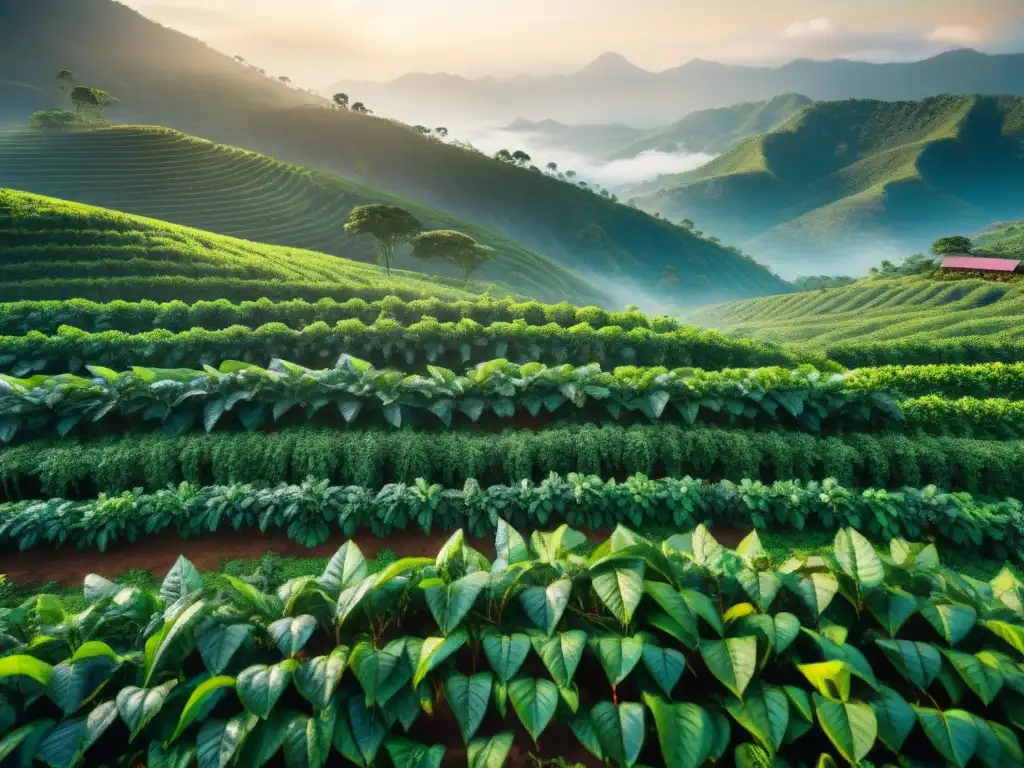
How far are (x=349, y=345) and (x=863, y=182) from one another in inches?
7895

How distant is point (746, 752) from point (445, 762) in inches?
66.0

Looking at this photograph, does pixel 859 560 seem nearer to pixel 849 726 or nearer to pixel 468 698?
pixel 849 726

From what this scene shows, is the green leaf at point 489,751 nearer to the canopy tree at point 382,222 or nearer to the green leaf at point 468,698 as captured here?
the green leaf at point 468,698

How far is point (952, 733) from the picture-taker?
2.78 metres

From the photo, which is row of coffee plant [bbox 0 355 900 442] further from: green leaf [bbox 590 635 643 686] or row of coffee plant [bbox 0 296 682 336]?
row of coffee plant [bbox 0 296 682 336]

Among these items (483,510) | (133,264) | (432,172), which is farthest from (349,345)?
(432,172)

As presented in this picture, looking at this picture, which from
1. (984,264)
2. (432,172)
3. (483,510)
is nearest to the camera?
(483,510)

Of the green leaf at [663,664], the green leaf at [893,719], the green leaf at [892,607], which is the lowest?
the green leaf at [663,664]

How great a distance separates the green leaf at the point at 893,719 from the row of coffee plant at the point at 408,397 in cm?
464

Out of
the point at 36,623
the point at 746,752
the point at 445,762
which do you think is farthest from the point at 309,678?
the point at 746,752

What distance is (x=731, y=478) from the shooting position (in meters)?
7.11

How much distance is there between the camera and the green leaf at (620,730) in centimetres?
275

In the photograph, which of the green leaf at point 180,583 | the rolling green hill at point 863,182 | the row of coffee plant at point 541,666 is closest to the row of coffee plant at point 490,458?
the green leaf at point 180,583

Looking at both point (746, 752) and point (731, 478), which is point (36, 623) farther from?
point (731, 478)
